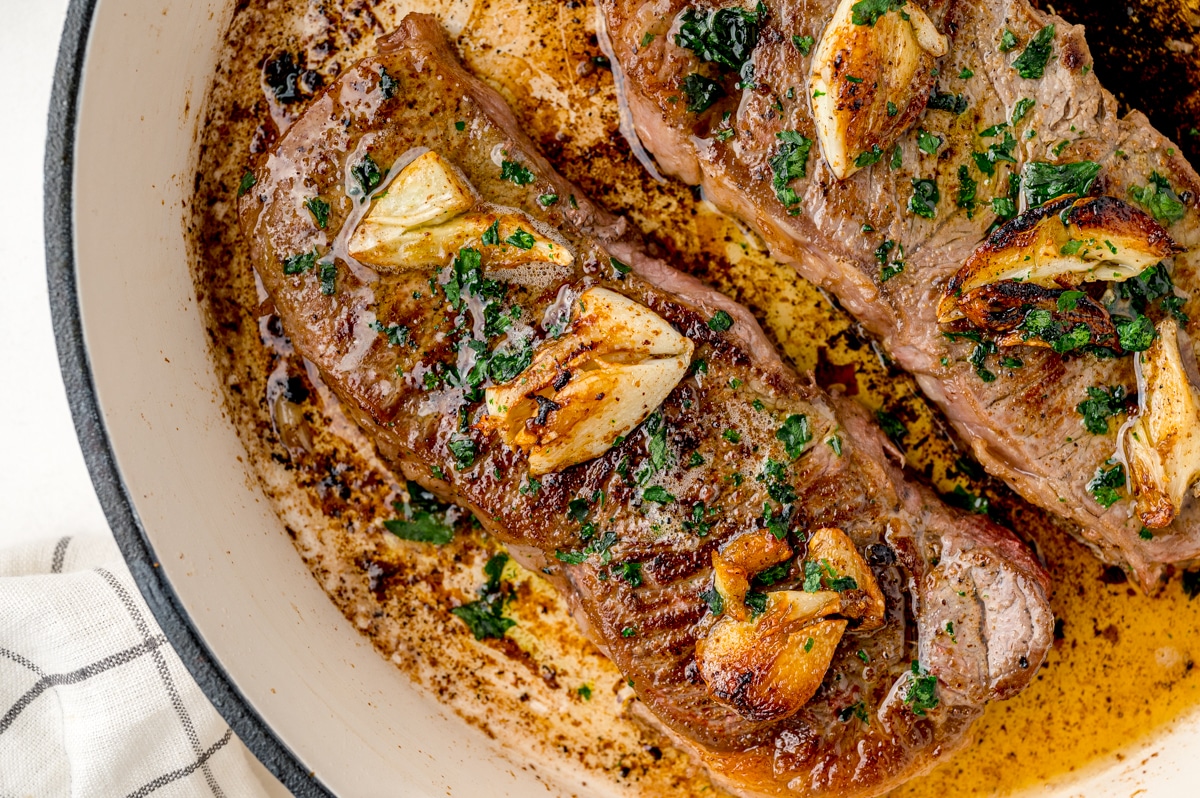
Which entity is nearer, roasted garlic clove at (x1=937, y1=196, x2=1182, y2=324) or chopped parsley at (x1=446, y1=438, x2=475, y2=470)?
roasted garlic clove at (x1=937, y1=196, x2=1182, y2=324)

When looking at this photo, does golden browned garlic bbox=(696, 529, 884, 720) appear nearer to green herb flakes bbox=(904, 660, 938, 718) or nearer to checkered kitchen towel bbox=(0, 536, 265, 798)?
green herb flakes bbox=(904, 660, 938, 718)

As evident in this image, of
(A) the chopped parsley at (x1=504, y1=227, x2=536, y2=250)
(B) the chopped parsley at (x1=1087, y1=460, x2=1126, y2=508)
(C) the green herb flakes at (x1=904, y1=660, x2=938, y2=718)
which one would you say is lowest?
(C) the green herb flakes at (x1=904, y1=660, x2=938, y2=718)

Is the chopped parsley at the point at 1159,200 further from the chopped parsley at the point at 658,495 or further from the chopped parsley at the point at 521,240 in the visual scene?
the chopped parsley at the point at 521,240

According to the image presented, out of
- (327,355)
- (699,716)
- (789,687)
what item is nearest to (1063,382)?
(789,687)

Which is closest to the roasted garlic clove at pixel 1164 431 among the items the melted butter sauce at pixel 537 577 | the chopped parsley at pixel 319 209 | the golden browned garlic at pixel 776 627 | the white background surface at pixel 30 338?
the melted butter sauce at pixel 537 577

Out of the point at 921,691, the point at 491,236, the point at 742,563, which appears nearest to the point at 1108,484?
the point at 921,691

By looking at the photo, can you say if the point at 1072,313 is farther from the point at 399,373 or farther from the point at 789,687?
the point at 399,373

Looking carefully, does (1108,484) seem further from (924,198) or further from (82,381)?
(82,381)

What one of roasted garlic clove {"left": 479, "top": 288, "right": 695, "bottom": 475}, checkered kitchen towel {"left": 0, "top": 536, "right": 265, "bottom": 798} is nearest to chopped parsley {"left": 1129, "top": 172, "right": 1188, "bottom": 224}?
roasted garlic clove {"left": 479, "top": 288, "right": 695, "bottom": 475}
